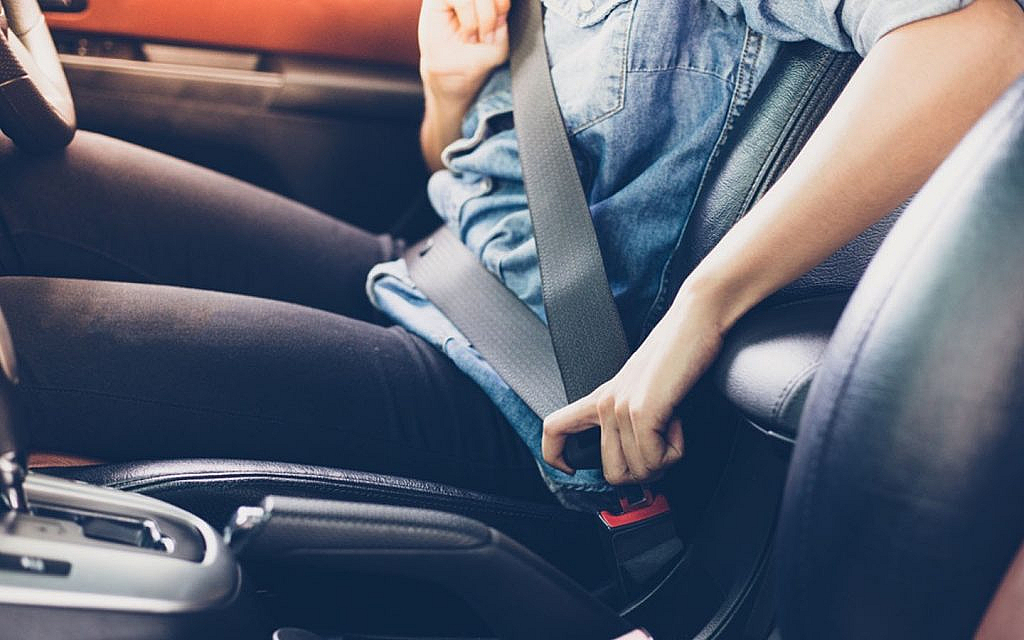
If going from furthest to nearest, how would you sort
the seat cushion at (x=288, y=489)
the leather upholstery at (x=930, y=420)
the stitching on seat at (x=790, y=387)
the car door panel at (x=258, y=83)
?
the car door panel at (x=258, y=83) → the seat cushion at (x=288, y=489) → the stitching on seat at (x=790, y=387) → the leather upholstery at (x=930, y=420)

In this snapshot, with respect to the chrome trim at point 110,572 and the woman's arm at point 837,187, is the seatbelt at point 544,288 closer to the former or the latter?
the woman's arm at point 837,187

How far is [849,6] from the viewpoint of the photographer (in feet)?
2.13

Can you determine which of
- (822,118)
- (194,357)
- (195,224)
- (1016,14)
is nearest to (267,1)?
(195,224)

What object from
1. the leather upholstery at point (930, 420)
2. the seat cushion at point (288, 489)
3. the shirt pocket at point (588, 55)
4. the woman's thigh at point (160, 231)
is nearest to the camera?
the leather upholstery at point (930, 420)

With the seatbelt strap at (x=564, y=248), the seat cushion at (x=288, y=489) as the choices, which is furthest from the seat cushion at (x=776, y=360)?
the seat cushion at (x=288, y=489)

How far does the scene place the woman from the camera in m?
0.63

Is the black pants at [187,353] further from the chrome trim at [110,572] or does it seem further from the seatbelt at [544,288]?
the chrome trim at [110,572]

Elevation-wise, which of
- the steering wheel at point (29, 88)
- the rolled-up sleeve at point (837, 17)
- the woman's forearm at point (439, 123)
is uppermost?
the rolled-up sleeve at point (837, 17)

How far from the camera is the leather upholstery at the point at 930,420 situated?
0.47 meters

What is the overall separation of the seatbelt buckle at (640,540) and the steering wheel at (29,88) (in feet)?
2.06

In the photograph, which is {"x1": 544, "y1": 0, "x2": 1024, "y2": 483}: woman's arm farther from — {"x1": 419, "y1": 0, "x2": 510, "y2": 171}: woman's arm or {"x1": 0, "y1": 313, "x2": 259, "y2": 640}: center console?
{"x1": 419, "y1": 0, "x2": 510, "y2": 171}: woman's arm

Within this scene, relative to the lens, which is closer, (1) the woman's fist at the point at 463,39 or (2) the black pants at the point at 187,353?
(2) the black pants at the point at 187,353

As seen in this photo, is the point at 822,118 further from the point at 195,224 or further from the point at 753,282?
the point at 195,224

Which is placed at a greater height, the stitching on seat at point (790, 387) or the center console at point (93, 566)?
the stitching on seat at point (790, 387)
